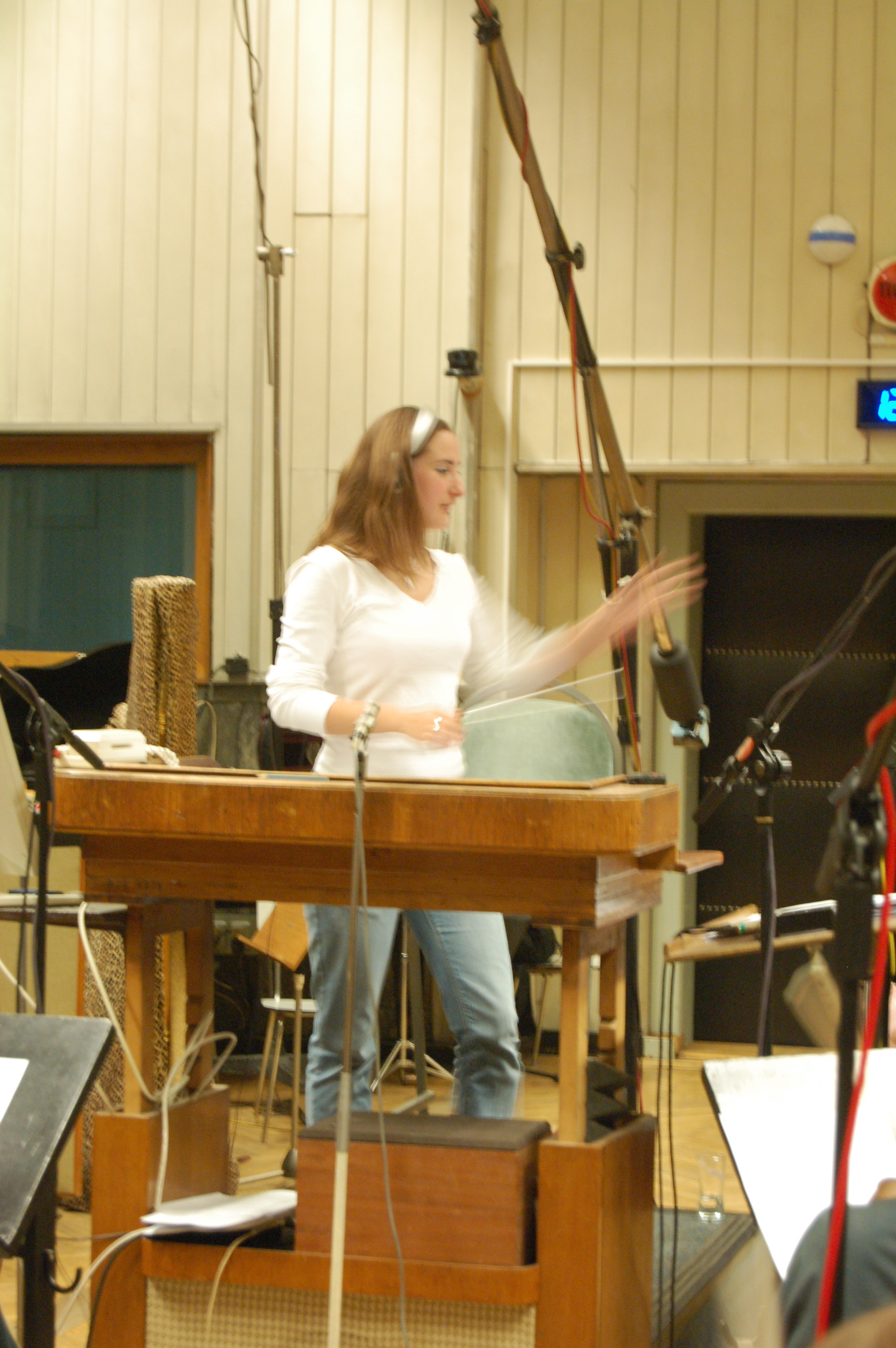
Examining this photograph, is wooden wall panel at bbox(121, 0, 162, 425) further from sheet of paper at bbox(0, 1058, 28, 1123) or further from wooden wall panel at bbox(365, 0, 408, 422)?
sheet of paper at bbox(0, 1058, 28, 1123)

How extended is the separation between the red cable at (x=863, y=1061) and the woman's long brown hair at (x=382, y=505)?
96 centimetres

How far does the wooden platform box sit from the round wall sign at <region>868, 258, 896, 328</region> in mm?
3600

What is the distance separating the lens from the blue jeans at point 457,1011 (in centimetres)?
197

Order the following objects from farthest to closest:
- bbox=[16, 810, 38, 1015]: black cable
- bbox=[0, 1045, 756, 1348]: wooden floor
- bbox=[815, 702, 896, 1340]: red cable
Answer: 1. bbox=[0, 1045, 756, 1348]: wooden floor
2. bbox=[16, 810, 38, 1015]: black cable
3. bbox=[815, 702, 896, 1340]: red cable

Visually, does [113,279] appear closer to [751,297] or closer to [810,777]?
[751,297]

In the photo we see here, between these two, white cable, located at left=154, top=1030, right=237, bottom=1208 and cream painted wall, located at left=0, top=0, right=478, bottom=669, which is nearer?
white cable, located at left=154, top=1030, right=237, bottom=1208

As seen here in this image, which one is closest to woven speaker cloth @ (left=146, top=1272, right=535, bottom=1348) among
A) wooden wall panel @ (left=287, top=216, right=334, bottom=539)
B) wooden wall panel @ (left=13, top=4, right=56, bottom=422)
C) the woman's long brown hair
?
the woman's long brown hair

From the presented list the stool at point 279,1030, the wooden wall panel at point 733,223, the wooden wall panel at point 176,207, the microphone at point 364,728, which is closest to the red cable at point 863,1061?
the microphone at point 364,728

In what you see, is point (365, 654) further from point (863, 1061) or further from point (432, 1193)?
point (863, 1061)

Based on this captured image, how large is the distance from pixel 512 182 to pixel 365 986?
11.7 ft

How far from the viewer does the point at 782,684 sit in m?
4.83

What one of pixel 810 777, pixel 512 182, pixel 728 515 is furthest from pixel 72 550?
pixel 810 777

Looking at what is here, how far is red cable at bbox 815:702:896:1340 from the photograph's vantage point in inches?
38.6

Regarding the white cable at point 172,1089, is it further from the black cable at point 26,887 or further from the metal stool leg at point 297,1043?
the metal stool leg at point 297,1043
